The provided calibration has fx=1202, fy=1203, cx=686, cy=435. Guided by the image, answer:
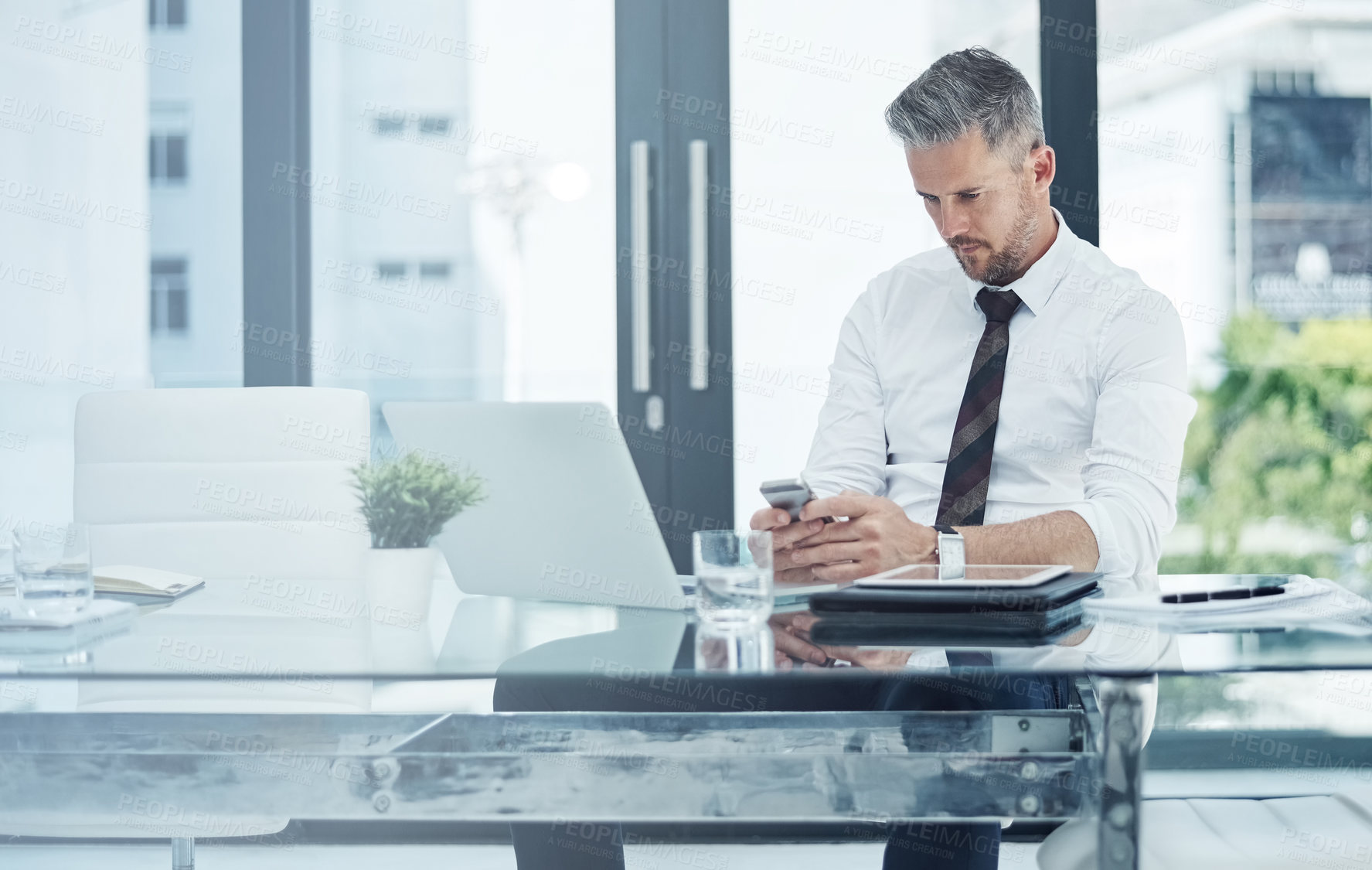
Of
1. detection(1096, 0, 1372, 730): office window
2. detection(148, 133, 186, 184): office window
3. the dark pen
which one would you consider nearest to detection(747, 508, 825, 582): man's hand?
the dark pen

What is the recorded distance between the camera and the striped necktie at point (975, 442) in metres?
1.84

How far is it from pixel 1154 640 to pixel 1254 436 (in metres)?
2.13

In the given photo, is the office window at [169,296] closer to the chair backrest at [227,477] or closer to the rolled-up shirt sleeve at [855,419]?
the chair backrest at [227,477]

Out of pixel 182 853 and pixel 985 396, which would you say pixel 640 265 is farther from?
pixel 182 853

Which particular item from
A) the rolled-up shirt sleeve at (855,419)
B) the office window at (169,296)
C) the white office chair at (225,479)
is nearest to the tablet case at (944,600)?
the rolled-up shirt sleeve at (855,419)

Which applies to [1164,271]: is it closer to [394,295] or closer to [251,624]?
[394,295]

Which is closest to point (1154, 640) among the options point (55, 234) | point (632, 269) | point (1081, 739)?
point (1081, 739)

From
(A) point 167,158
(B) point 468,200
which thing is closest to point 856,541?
(B) point 468,200

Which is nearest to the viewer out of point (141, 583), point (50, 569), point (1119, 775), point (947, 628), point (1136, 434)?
point (1119, 775)

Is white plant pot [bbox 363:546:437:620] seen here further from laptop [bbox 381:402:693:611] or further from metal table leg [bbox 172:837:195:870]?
metal table leg [bbox 172:837:195:870]

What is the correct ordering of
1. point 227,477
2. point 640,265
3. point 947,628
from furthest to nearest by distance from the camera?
point 640,265 → point 227,477 → point 947,628

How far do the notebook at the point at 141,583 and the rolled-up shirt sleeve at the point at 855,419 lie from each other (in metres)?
0.96

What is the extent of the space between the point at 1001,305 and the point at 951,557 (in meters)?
0.70

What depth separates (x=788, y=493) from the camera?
4.71ft
